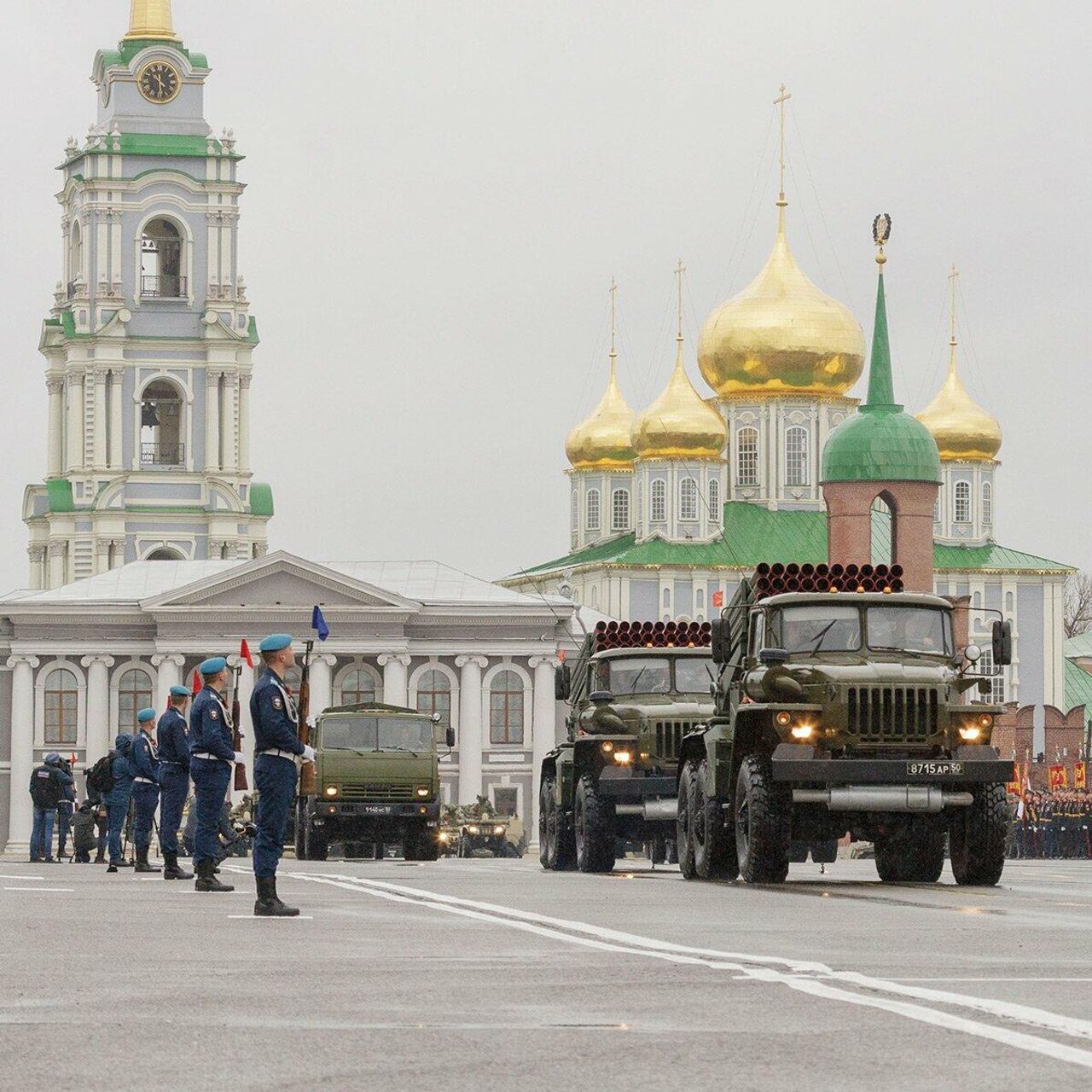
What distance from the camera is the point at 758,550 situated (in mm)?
119938

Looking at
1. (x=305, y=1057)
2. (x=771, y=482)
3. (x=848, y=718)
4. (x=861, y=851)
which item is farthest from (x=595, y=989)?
(x=771, y=482)

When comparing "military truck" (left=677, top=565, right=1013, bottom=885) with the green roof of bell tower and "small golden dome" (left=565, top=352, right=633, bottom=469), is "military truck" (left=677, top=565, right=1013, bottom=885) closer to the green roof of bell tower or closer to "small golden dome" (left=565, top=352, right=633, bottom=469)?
the green roof of bell tower

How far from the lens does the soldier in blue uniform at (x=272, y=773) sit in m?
16.3

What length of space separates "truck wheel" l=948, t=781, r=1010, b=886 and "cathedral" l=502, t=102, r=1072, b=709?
91.3 metres

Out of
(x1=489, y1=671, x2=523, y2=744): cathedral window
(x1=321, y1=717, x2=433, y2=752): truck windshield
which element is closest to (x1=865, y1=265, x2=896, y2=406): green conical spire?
(x1=489, y1=671, x2=523, y2=744): cathedral window

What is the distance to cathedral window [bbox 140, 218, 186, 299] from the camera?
10881 cm

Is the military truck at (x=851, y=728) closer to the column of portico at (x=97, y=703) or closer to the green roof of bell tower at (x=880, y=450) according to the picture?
the column of portico at (x=97, y=703)

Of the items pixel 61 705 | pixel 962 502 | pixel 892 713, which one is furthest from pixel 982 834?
pixel 962 502

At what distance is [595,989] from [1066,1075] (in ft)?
10.4

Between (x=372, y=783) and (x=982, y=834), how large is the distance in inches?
733

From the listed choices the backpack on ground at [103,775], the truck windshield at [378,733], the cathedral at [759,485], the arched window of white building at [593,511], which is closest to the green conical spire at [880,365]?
the cathedral at [759,485]

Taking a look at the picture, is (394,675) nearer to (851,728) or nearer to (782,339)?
(782,339)

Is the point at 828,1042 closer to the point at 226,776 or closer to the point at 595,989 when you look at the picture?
the point at 595,989

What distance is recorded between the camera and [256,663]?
88125 mm
